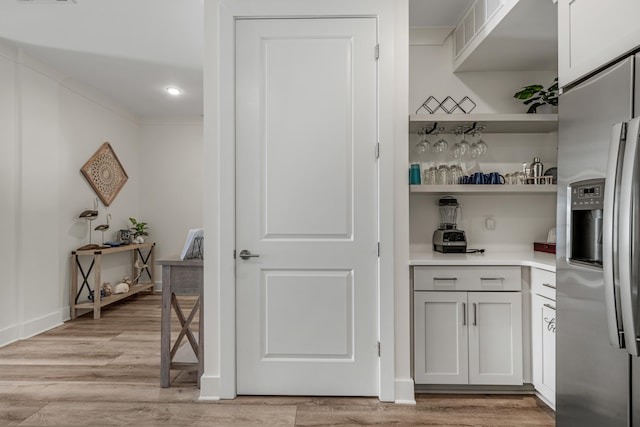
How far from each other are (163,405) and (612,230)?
7.91ft

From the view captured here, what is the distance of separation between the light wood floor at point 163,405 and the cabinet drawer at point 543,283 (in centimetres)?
67

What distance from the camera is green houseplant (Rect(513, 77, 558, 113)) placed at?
9.26ft

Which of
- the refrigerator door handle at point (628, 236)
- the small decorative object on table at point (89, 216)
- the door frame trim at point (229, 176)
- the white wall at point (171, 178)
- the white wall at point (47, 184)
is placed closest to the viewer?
the refrigerator door handle at point (628, 236)

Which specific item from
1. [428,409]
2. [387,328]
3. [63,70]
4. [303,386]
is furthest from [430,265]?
[63,70]

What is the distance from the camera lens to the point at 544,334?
2.36 m

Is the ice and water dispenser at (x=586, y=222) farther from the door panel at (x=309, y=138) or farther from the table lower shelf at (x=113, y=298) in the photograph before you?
the table lower shelf at (x=113, y=298)

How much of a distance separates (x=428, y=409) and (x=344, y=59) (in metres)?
2.11

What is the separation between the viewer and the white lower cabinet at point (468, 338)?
98.3 inches

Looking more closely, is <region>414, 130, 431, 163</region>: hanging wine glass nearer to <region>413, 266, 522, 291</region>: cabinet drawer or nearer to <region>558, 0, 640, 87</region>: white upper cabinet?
<region>413, 266, 522, 291</region>: cabinet drawer

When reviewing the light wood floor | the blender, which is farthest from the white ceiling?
the light wood floor

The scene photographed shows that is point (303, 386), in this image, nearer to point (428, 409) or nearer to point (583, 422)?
point (428, 409)

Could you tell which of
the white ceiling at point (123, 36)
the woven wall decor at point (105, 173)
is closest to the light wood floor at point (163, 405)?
the woven wall decor at point (105, 173)

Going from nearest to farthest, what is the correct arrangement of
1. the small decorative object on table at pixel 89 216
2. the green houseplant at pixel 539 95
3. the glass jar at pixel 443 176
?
the green houseplant at pixel 539 95 → the glass jar at pixel 443 176 → the small decorative object on table at pixel 89 216

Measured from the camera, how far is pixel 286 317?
2465 mm
